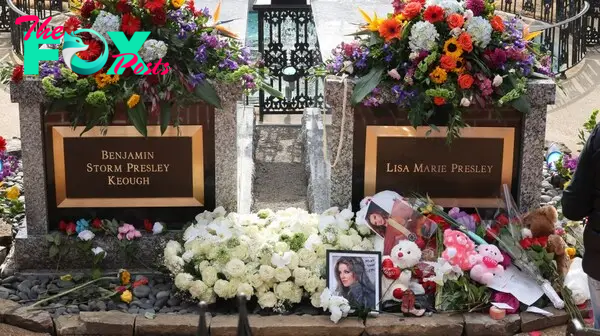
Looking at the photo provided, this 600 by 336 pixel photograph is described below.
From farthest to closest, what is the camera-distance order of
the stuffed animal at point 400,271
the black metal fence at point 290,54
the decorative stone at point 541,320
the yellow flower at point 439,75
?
the black metal fence at point 290,54
the yellow flower at point 439,75
the stuffed animal at point 400,271
the decorative stone at point 541,320

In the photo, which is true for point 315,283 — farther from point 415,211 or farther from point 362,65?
point 362,65

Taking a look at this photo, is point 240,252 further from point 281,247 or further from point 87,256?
point 87,256

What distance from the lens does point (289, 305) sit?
616 centimetres

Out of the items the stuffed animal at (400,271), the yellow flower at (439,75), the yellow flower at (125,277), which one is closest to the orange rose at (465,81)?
the yellow flower at (439,75)

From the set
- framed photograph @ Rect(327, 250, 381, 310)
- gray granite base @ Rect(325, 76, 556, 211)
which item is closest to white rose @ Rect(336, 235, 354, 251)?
framed photograph @ Rect(327, 250, 381, 310)

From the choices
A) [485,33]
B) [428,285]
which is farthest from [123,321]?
[485,33]

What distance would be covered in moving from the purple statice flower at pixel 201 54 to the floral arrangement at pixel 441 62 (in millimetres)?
894

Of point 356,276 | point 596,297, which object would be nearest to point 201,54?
point 356,276

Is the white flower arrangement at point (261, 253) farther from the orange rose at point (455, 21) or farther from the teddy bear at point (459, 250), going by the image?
the orange rose at point (455, 21)

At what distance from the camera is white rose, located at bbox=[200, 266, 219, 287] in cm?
620

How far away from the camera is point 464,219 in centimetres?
676

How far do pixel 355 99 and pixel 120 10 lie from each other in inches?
63.3

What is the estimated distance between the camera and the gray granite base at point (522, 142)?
265 inches

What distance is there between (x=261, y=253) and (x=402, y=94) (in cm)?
136
